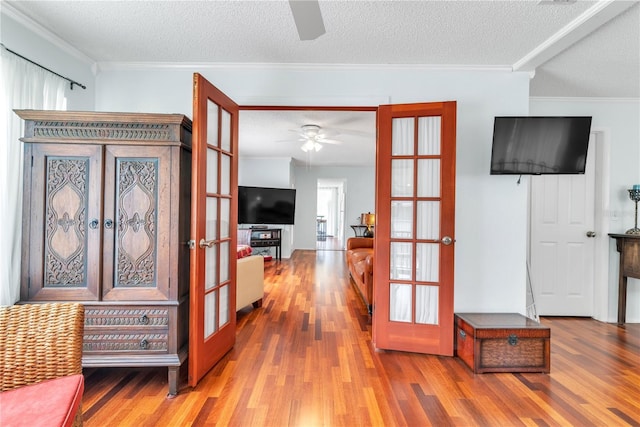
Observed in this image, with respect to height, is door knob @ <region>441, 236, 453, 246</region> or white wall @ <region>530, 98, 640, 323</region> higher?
white wall @ <region>530, 98, 640, 323</region>

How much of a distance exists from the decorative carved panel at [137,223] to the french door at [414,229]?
5.66 ft

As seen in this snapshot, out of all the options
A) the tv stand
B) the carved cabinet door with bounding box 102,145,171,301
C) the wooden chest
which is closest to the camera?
the carved cabinet door with bounding box 102,145,171,301

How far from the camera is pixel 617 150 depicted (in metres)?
3.53

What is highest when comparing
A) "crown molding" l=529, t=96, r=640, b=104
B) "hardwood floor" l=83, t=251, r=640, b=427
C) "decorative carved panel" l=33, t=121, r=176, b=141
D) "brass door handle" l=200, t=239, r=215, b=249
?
"crown molding" l=529, t=96, r=640, b=104

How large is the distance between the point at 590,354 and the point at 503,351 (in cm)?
100

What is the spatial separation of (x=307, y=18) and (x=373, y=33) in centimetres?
58

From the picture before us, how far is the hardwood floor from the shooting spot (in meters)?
1.79

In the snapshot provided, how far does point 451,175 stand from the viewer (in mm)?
2539

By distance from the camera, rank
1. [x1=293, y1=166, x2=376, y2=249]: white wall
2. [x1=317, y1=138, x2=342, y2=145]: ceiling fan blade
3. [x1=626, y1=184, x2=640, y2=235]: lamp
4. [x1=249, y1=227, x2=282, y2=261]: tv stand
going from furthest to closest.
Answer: [x1=293, y1=166, x2=376, y2=249]: white wall → [x1=249, y1=227, x2=282, y2=261]: tv stand → [x1=317, y1=138, x2=342, y2=145]: ceiling fan blade → [x1=626, y1=184, x2=640, y2=235]: lamp

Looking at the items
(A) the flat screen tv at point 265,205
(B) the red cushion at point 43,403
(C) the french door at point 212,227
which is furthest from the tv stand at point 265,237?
(B) the red cushion at point 43,403

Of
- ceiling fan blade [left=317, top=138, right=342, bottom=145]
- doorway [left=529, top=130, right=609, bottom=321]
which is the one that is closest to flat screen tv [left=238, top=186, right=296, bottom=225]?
ceiling fan blade [left=317, top=138, right=342, bottom=145]

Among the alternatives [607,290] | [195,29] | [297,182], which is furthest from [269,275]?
[607,290]

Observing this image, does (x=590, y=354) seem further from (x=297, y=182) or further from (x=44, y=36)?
(x=297, y=182)

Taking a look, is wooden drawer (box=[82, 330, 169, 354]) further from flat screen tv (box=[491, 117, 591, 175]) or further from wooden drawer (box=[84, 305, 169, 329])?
flat screen tv (box=[491, 117, 591, 175])
